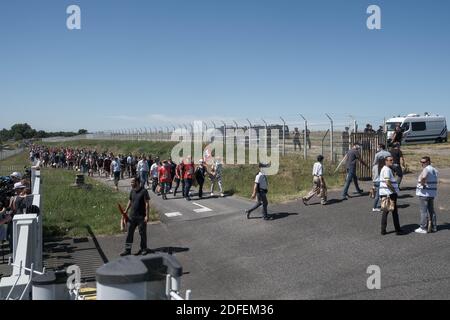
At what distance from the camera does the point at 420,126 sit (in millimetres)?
32781

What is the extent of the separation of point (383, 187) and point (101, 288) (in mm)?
7640

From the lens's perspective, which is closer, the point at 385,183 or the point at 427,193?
the point at 427,193

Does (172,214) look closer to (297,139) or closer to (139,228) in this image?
(139,228)

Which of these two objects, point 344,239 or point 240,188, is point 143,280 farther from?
point 240,188

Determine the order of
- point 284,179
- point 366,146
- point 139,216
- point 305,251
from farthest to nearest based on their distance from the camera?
point 284,179 < point 366,146 < point 139,216 < point 305,251

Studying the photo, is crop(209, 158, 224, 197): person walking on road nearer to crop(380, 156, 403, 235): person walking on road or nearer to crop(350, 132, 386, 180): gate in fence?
crop(350, 132, 386, 180): gate in fence

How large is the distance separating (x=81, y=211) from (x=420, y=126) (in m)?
26.6

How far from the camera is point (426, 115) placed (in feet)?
109

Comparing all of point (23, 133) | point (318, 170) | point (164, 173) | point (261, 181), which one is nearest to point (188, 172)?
point (164, 173)

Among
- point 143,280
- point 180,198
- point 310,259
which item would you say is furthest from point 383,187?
point 180,198

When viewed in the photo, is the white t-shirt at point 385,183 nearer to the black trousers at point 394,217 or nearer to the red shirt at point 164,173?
the black trousers at point 394,217

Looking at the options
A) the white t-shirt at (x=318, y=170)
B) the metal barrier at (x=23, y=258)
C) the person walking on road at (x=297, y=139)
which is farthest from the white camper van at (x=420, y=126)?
the metal barrier at (x=23, y=258)

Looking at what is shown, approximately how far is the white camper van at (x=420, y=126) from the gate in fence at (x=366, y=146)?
52.0 ft

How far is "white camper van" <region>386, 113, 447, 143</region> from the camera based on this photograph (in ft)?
105
